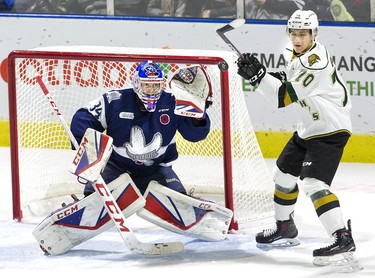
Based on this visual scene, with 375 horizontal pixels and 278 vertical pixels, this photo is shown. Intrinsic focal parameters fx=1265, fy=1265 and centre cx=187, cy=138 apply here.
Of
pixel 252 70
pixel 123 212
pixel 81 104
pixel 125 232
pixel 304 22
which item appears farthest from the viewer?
pixel 81 104

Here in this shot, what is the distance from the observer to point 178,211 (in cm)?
548

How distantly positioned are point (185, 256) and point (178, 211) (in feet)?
0.70

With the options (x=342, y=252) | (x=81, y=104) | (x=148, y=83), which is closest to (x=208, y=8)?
(x=81, y=104)

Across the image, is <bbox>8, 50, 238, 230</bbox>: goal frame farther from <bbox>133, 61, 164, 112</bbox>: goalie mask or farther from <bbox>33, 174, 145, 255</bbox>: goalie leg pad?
<bbox>33, 174, 145, 255</bbox>: goalie leg pad

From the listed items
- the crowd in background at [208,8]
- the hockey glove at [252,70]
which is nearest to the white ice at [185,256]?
the hockey glove at [252,70]

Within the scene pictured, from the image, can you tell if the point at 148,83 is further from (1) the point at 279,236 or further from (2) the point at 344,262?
(2) the point at 344,262

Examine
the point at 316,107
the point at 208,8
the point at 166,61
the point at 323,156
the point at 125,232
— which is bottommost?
the point at 125,232

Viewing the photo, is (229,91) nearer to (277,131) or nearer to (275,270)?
(275,270)

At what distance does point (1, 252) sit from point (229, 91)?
1.27 metres

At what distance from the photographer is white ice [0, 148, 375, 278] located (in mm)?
5125

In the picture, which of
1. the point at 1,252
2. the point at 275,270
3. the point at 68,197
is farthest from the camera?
the point at 68,197

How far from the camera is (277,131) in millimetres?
7465

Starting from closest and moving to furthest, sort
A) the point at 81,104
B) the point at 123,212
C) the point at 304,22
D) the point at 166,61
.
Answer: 1. the point at 304,22
2. the point at 123,212
3. the point at 166,61
4. the point at 81,104

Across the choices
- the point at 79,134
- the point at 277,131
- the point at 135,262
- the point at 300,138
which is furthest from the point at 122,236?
the point at 277,131
